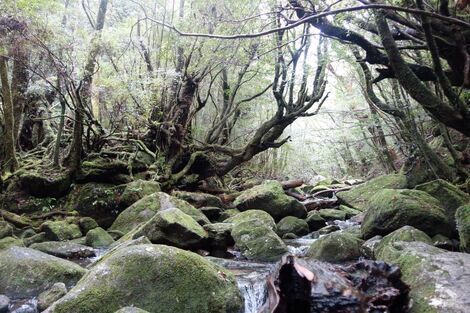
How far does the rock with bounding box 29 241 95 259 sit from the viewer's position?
6898mm

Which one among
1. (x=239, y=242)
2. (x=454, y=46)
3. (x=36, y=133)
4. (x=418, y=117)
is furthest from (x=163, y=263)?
(x=36, y=133)

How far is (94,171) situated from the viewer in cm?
1077

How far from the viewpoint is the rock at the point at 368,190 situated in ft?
38.4

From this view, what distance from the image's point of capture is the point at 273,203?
1055 cm

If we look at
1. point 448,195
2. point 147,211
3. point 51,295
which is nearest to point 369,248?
point 448,195

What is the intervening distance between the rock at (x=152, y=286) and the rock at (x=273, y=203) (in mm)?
6240

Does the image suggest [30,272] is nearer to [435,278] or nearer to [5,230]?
[5,230]

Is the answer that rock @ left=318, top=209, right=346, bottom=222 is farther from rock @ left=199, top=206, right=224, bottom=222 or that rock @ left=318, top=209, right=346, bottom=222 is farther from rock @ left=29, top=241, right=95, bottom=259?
rock @ left=29, top=241, right=95, bottom=259

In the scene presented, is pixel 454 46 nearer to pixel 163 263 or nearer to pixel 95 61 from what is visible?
pixel 163 263

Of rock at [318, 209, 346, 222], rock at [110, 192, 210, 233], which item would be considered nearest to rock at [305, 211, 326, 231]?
rock at [318, 209, 346, 222]

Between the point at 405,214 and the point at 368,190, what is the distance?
571 cm

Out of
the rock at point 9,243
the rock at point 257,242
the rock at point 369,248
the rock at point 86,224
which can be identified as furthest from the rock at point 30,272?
the rock at point 369,248

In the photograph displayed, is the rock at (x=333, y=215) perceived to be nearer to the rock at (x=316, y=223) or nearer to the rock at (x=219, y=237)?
the rock at (x=316, y=223)

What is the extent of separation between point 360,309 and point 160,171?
32.0ft
